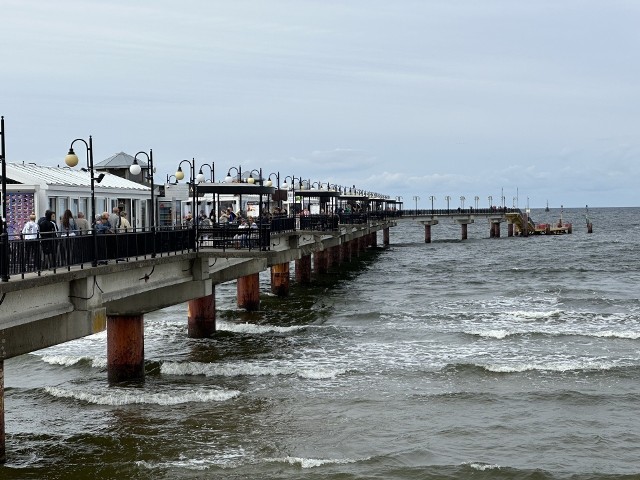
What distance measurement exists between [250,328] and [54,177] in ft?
34.8

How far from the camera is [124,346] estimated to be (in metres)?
25.0

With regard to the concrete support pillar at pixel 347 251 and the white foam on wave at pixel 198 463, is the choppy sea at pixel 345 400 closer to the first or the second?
the white foam on wave at pixel 198 463

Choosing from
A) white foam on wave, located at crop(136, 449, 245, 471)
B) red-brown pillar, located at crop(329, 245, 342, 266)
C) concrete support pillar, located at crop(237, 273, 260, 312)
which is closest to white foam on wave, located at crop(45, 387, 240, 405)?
white foam on wave, located at crop(136, 449, 245, 471)

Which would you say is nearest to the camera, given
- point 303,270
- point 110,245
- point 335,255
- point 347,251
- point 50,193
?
point 110,245

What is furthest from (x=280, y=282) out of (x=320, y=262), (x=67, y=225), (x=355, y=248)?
(x=355, y=248)

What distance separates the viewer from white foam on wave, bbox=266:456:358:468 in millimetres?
18438

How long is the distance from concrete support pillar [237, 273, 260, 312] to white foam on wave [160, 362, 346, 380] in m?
13.8

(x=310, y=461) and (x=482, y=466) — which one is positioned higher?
(x=310, y=461)

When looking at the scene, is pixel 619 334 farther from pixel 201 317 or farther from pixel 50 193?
pixel 50 193

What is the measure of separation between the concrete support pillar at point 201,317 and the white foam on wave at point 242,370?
5.62 metres

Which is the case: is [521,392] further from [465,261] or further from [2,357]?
[465,261]

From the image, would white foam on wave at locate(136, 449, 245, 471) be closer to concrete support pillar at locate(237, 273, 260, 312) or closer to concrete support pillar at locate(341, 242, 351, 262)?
concrete support pillar at locate(237, 273, 260, 312)

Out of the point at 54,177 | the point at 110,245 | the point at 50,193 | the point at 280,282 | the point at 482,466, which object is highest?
the point at 54,177

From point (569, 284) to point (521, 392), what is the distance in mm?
36143
